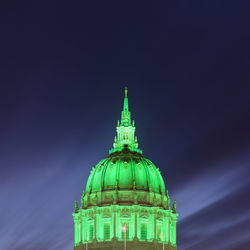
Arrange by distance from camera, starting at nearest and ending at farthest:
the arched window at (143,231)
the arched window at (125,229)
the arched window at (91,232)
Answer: the arched window at (125,229)
the arched window at (143,231)
the arched window at (91,232)

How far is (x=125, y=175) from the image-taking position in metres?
150

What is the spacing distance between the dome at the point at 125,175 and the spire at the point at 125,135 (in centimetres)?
300

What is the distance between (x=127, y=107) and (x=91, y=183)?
74.9 feet

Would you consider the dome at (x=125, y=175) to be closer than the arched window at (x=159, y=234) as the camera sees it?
No

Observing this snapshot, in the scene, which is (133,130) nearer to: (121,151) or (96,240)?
(121,151)

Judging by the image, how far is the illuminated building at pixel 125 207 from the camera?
142 metres

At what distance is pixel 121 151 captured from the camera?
155 m

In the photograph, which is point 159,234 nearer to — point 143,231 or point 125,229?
point 143,231

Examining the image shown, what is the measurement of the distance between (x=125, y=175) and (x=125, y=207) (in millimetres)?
8473

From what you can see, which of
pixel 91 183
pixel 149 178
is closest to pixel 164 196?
pixel 149 178

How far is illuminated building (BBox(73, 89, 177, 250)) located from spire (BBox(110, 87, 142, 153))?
34 centimetres

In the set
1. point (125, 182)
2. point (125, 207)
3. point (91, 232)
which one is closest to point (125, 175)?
point (125, 182)

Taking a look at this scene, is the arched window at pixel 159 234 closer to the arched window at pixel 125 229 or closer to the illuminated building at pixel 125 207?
the illuminated building at pixel 125 207

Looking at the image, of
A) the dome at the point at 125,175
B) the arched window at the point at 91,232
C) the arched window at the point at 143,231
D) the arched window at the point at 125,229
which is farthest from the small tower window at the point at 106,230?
the dome at the point at 125,175
